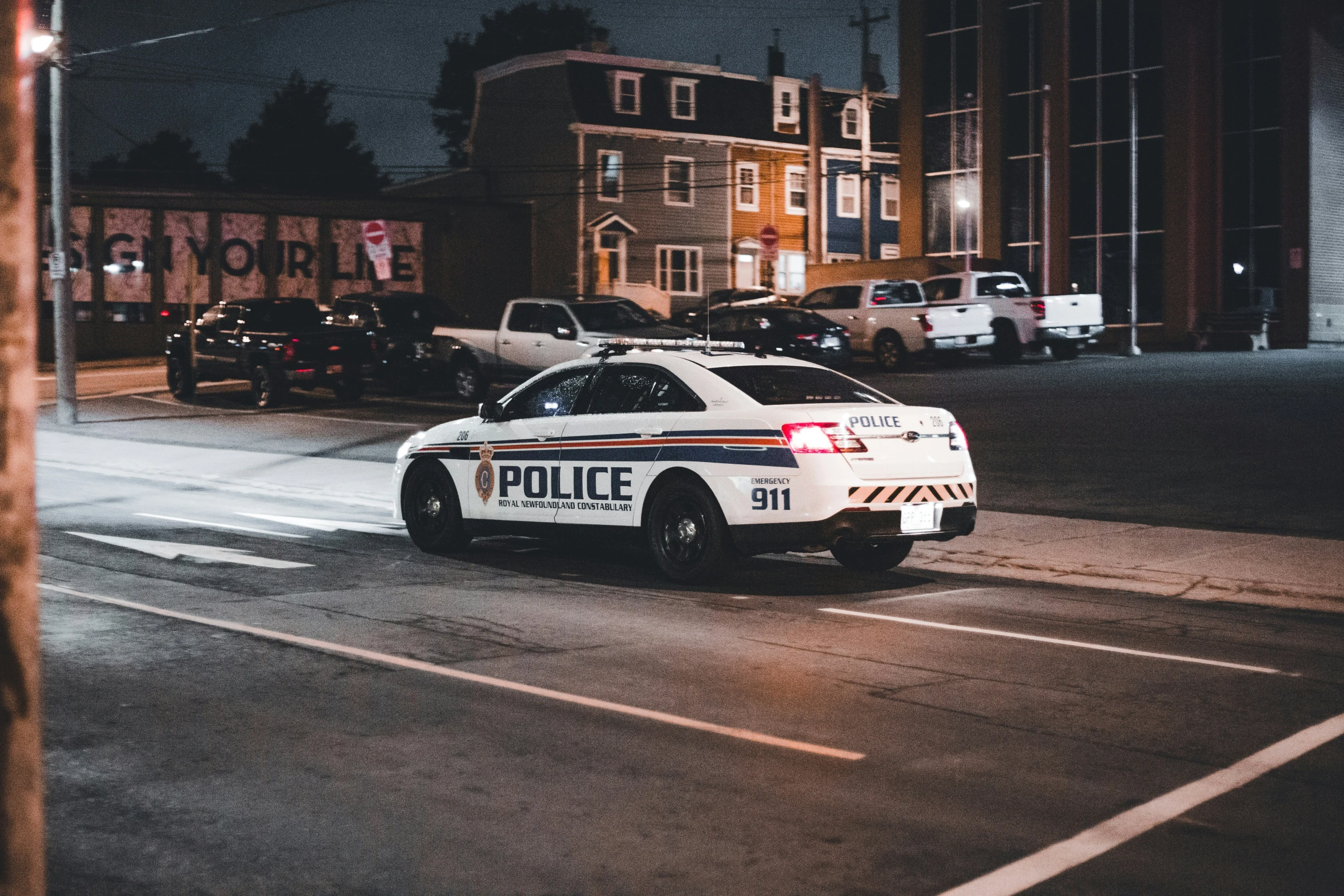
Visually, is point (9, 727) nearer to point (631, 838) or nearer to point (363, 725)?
point (631, 838)

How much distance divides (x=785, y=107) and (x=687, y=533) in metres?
51.1

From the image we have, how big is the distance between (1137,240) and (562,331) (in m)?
23.2

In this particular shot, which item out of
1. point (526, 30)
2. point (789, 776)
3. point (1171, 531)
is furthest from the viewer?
point (526, 30)

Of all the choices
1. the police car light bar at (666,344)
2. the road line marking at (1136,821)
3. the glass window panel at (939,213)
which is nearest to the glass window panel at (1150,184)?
the glass window panel at (939,213)

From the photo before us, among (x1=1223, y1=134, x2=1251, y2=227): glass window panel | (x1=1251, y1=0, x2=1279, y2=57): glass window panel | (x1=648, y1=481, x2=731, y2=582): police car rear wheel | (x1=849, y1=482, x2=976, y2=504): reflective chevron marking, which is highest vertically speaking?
(x1=1251, y1=0, x2=1279, y2=57): glass window panel

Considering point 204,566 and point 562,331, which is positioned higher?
point 562,331

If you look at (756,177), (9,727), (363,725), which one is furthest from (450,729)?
(756,177)

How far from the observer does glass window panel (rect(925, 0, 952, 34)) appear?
48.9 meters

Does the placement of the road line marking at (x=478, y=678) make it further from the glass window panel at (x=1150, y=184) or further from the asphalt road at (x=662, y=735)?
the glass window panel at (x=1150, y=184)

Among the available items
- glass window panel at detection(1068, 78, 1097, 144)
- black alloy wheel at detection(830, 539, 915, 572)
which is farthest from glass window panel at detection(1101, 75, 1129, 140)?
black alloy wheel at detection(830, 539, 915, 572)

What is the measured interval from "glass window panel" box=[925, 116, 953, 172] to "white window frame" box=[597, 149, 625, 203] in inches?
460

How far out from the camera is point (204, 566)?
11.7 meters

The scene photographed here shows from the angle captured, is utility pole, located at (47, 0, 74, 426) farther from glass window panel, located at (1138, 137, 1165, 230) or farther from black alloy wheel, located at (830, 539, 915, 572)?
glass window panel, located at (1138, 137, 1165, 230)

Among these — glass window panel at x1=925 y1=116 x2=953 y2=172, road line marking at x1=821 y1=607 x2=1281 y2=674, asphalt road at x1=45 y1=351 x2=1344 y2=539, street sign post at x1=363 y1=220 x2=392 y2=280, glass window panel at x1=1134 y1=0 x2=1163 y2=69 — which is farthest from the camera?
glass window panel at x1=925 y1=116 x2=953 y2=172
